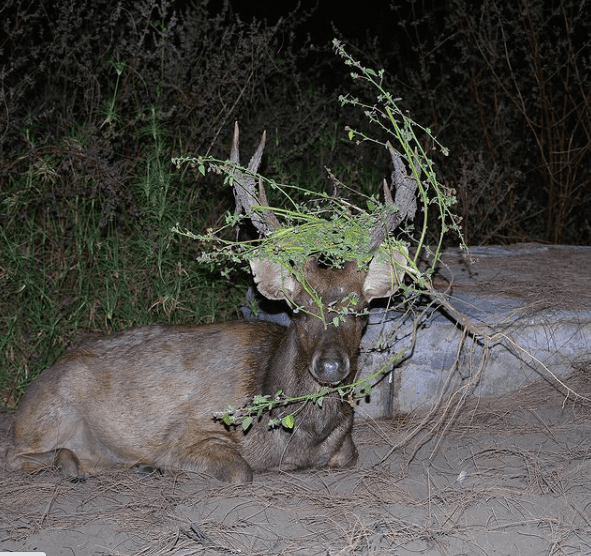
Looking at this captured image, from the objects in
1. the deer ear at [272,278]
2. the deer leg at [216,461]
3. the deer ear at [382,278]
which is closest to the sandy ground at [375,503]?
the deer leg at [216,461]

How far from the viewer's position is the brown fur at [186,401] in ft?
16.6

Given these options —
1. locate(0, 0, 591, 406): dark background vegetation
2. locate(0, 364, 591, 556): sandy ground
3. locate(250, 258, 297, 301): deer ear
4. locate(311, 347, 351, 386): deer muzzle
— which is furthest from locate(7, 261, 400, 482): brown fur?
locate(0, 0, 591, 406): dark background vegetation

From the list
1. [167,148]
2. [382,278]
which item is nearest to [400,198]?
[382,278]

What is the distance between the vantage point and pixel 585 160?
10891mm

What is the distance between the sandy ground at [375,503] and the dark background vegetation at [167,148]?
5.58 ft

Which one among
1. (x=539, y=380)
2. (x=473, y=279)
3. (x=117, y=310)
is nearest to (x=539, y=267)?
(x=473, y=279)

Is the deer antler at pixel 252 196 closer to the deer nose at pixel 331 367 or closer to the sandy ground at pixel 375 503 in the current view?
the deer nose at pixel 331 367

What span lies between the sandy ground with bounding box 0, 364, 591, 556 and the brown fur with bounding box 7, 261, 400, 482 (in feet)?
0.55

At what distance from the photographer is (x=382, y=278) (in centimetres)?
496

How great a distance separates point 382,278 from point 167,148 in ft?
10.6

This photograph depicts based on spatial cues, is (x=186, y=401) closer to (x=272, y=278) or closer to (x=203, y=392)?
(x=203, y=392)

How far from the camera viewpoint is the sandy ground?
403 centimetres

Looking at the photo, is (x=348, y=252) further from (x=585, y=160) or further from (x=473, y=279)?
(x=585, y=160)

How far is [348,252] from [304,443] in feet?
3.90
